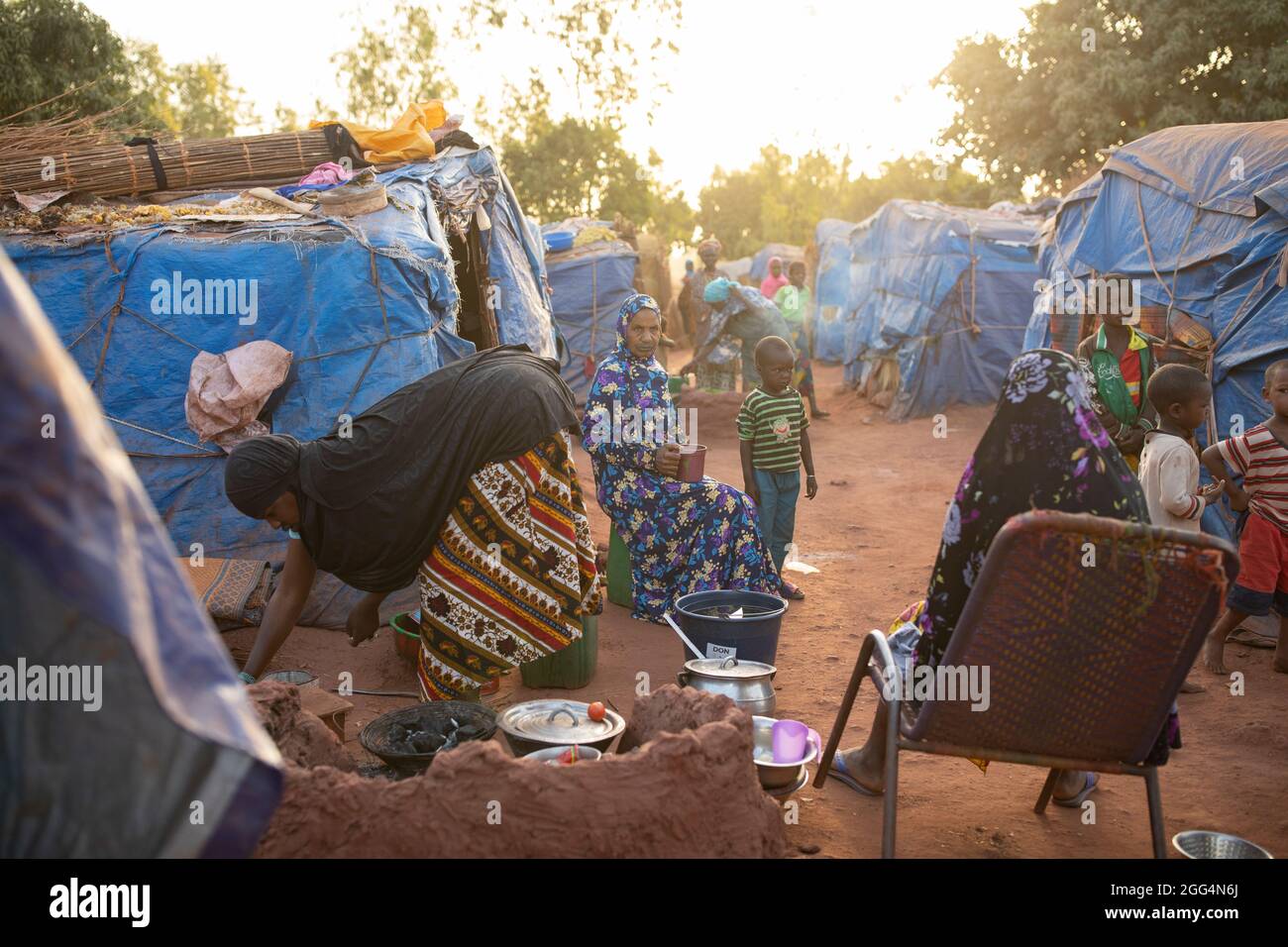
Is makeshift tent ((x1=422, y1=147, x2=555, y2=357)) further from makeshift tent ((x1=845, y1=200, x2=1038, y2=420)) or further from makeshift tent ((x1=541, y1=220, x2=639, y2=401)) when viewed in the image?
makeshift tent ((x1=845, y1=200, x2=1038, y2=420))

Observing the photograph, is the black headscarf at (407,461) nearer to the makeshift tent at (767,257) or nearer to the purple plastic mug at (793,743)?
the purple plastic mug at (793,743)

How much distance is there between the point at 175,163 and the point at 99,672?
674 centimetres

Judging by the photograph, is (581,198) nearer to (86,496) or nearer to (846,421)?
(846,421)

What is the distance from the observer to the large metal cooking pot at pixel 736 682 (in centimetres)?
352

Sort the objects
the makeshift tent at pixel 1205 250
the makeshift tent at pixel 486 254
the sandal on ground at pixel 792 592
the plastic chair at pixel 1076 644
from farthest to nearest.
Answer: the makeshift tent at pixel 486 254 → the sandal on ground at pixel 792 592 → the makeshift tent at pixel 1205 250 → the plastic chair at pixel 1076 644

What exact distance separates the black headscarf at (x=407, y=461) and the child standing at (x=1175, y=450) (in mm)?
2688

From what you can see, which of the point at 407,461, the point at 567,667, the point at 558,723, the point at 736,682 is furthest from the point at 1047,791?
the point at 407,461

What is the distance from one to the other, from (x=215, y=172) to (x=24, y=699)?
6.69 meters

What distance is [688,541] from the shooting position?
532 centimetres

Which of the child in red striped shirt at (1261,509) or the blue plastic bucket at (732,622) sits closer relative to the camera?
the blue plastic bucket at (732,622)

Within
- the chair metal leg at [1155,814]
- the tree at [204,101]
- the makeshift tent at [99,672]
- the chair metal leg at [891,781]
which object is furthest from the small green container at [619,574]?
the tree at [204,101]

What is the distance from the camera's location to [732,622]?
4090 mm

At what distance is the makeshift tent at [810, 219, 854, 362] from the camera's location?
18453mm

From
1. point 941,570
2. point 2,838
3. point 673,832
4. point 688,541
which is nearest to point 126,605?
point 2,838
